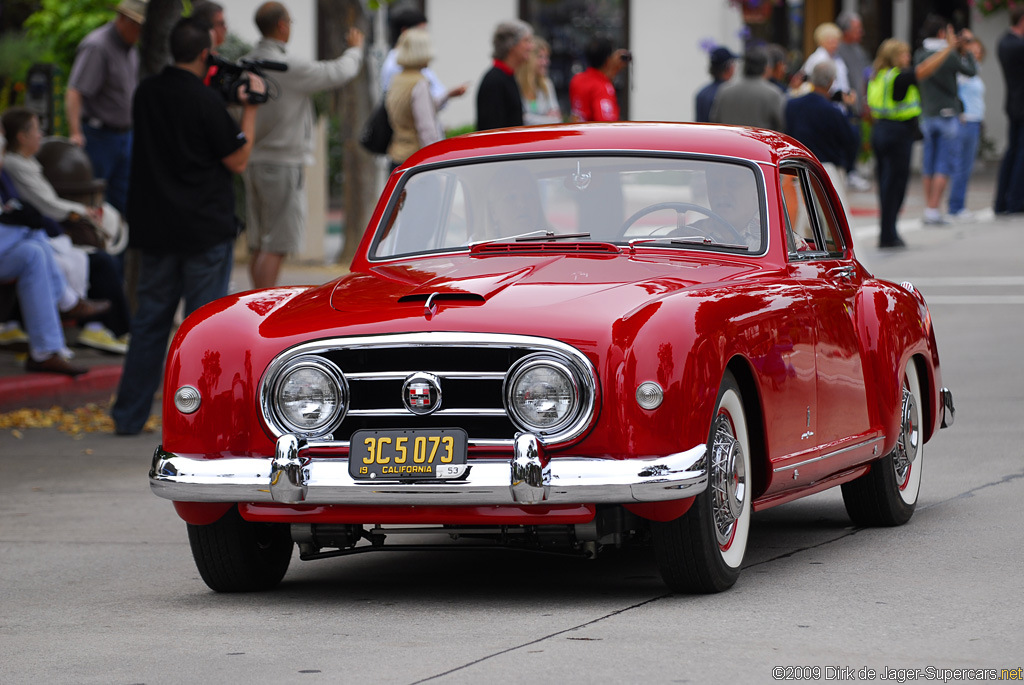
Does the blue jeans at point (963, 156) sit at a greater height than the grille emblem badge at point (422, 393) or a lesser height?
lesser

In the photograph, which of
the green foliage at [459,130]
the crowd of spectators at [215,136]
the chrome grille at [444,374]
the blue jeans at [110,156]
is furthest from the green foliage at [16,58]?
the chrome grille at [444,374]

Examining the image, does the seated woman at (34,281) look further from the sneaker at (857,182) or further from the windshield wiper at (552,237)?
the sneaker at (857,182)

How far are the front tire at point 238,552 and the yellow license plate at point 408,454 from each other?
0.64 metres

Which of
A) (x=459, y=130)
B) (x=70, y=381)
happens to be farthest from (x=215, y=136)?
(x=459, y=130)

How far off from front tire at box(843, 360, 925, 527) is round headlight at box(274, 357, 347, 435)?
236 cm

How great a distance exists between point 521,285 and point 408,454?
73 centimetres

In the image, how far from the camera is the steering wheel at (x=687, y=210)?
649cm

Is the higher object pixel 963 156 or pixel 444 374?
pixel 444 374

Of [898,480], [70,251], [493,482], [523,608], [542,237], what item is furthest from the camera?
[70,251]

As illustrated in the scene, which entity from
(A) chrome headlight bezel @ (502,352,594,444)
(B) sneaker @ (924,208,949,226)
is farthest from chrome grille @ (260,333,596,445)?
(B) sneaker @ (924,208,949,226)

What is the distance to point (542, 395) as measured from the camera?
5.33m

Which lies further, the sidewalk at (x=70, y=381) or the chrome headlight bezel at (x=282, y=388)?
the sidewalk at (x=70, y=381)

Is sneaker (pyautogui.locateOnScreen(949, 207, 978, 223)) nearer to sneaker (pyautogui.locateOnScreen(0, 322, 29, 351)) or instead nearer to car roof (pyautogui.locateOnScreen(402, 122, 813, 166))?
sneaker (pyautogui.locateOnScreen(0, 322, 29, 351))

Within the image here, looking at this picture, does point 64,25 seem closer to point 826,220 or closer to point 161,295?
point 161,295
